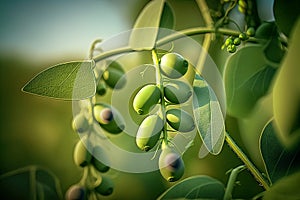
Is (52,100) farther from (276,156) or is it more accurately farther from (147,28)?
(276,156)

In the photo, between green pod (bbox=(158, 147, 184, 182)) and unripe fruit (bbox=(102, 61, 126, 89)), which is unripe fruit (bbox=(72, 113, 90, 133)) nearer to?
unripe fruit (bbox=(102, 61, 126, 89))

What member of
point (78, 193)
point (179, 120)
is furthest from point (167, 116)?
point (78, 193)

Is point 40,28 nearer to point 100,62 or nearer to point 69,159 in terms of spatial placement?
point 69,159

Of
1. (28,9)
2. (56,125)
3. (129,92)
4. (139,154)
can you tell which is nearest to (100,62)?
(129,92)

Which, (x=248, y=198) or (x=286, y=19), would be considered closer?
(x=286, y=19)

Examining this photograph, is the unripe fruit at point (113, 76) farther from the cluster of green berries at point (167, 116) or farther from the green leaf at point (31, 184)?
the green leaf at point (31, 184)

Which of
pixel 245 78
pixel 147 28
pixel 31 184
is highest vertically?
pixel 147 28
